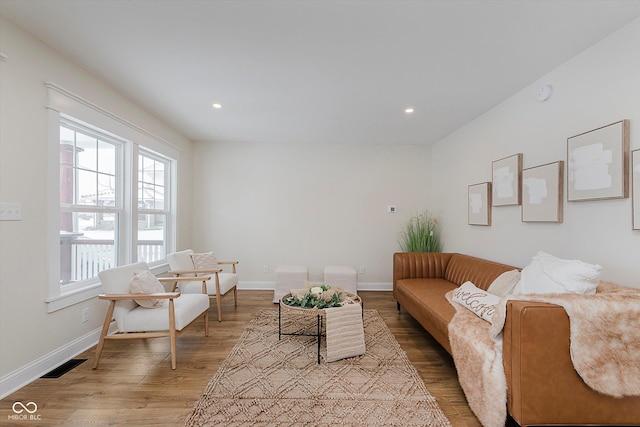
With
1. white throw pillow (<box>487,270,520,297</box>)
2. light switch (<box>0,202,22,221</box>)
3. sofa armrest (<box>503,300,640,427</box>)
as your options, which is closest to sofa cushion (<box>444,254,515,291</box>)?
white throw pillow (<box>487,270,520,297</box>)

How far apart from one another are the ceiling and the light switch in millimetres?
1271

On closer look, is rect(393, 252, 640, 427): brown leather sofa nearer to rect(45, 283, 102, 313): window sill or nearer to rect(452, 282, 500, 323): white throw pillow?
rect(452, 282, 500, 323): white throw pillow

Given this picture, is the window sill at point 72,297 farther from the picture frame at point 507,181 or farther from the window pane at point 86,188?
the picture frame at point 507,181

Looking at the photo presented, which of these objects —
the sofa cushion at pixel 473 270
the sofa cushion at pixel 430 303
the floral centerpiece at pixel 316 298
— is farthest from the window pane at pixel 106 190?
the sofa cushion at pixel 473 270

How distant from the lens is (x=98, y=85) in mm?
2613

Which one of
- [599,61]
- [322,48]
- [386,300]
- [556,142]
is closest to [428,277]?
[386,300]

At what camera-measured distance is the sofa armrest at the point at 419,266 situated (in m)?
3.56

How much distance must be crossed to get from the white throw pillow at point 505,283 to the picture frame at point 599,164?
29.4 inches

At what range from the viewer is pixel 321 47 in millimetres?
2037

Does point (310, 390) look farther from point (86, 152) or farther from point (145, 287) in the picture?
point (86, 152)

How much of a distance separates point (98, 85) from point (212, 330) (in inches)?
108

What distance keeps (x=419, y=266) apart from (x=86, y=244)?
12.5ft

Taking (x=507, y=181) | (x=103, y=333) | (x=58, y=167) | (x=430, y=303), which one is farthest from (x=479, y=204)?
(x=58, y=167)

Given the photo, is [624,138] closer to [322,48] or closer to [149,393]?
[322,48]
